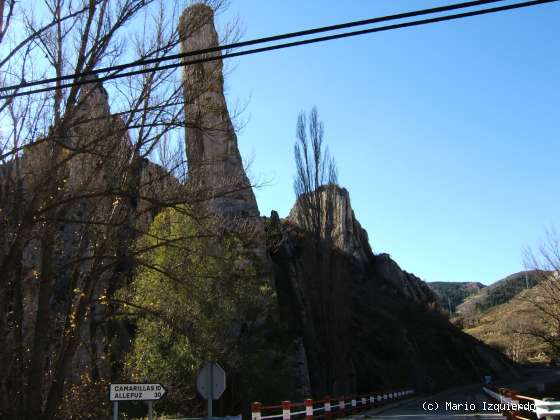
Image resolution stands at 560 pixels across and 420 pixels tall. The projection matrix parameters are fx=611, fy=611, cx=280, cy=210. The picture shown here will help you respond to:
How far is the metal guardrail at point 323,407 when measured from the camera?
46.0 ft

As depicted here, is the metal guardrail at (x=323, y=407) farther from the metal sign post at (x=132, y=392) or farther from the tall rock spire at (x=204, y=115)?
the tall rock spire at (x=204, y=115)

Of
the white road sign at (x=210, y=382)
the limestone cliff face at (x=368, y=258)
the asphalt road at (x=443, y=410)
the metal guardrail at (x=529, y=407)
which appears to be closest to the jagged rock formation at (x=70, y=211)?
the white road sign at (x=210, y=382)

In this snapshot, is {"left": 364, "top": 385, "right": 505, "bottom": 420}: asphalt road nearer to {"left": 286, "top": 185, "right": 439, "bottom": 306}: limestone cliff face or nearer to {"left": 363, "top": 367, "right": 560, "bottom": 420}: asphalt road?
{"left": 363, "top": 367, "right": 560, "bottom": 420}: asphalt road

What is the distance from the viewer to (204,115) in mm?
13383

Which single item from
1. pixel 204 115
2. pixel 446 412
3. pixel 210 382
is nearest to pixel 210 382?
pixel 210 382

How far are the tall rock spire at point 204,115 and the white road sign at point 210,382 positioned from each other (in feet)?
12.3

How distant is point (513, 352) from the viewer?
4085 inches

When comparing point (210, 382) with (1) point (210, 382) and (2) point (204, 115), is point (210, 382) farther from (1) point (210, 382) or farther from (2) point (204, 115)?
(2) point (204, 115)

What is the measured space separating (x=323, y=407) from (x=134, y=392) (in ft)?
34.9

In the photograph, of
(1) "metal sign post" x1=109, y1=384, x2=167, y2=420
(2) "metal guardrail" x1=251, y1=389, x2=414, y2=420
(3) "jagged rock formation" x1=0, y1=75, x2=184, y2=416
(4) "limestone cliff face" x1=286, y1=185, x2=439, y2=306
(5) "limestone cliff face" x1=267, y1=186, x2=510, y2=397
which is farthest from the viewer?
(4) "limestone cliff face" x1=286, y1=185, x2=439, y2=306

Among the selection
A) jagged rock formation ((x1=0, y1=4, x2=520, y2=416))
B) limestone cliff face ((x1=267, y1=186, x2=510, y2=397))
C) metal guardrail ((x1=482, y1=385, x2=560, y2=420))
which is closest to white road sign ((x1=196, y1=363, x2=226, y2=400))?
jagged rock formation ((x1=0, y1=4, x2=520, y2=416))

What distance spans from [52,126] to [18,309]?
3.81 metres

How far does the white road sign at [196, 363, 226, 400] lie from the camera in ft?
37.3

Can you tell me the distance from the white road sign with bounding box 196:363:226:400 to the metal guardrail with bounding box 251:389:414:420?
172 cm
